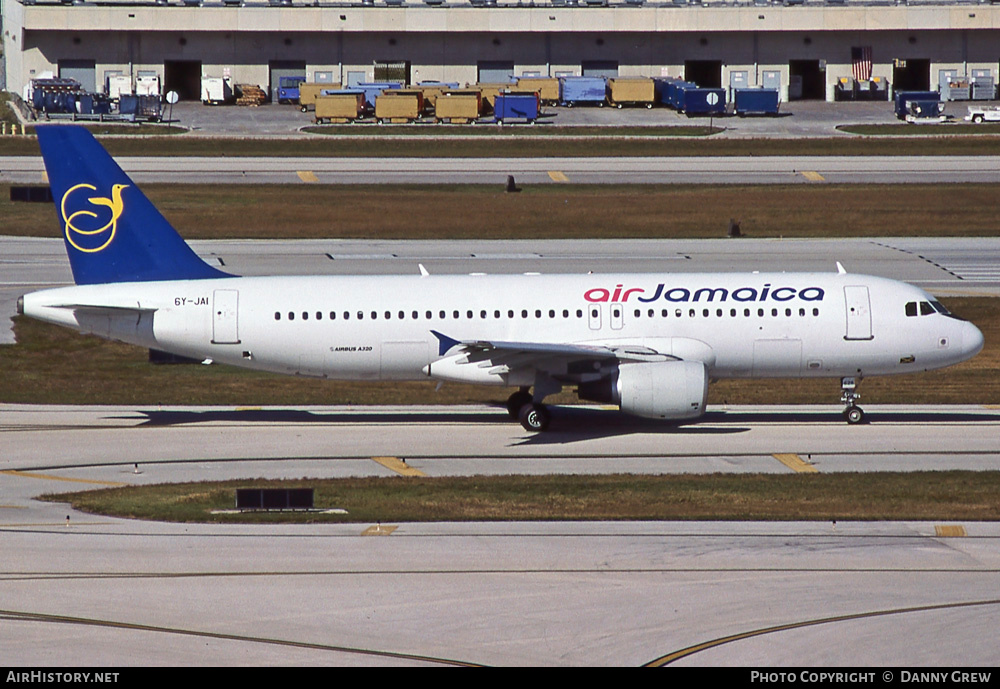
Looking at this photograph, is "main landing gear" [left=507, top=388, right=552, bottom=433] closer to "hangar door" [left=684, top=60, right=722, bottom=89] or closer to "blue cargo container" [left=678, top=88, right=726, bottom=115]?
"blue cargo container" [left=678, top=88, right=726, bottom=115]

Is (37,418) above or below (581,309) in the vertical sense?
below

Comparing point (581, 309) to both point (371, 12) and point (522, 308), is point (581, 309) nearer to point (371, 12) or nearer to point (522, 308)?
point (522, 308)

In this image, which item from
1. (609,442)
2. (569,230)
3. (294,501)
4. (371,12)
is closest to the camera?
(294,501)

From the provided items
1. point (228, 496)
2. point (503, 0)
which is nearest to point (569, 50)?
point (503, 0)

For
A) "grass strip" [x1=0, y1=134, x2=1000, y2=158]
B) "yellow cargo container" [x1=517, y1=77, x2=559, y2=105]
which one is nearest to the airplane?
"grass strip" [x1=0, y1=134, x2=1000, y2=158]

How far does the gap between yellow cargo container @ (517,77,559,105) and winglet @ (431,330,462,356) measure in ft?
305

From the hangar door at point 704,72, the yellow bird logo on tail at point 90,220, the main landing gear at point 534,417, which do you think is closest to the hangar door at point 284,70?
the hangar door at point 704,72

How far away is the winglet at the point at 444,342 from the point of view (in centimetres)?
3581

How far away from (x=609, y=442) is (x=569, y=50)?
10234 centimetres

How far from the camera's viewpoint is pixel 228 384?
145ft

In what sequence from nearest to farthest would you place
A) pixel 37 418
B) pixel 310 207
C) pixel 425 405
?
1. pixel 37 418
2. pixel 425 405
3. pixel 310 207

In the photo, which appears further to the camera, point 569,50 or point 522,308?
point 569,50

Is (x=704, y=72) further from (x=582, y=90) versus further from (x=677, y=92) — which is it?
(x=582, y=90)

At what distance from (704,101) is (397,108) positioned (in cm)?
2801
